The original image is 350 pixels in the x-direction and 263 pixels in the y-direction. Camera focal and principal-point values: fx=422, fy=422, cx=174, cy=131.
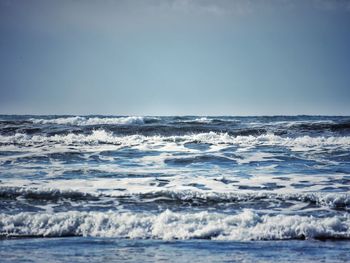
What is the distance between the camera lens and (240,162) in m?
12.3

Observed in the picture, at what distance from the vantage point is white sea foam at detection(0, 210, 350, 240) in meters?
5.71

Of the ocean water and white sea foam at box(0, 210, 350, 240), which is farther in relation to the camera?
white sea foam at box(0, 210, 350, 240)

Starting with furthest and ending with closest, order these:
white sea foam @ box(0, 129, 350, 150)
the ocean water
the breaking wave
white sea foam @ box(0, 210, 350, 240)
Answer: white sea foam @ box(0, 129, 350, 150) → the breaking wave → white sea foam @ box(0, 210, 350, 240) → the ocean water

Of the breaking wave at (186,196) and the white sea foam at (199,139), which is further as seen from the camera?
the white sea foam at (199,139)

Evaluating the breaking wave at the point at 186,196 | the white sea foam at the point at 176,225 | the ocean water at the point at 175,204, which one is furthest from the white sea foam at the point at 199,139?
the white sea foam at the point at 176,225

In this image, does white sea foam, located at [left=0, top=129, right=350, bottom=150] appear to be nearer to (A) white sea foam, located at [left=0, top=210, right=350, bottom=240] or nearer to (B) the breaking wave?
(B) the breaking wave

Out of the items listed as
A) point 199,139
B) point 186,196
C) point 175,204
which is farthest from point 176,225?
point 199,139

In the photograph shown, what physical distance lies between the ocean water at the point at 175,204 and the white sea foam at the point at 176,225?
15 mm

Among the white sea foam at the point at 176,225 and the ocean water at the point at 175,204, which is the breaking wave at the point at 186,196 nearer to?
the ocean water at the point at 175,204

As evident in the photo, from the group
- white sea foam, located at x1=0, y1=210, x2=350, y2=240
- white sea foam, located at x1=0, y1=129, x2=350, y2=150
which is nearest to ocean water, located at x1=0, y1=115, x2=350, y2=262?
white sea foam, located at x1=0, y1=210, x2=350, y2=240

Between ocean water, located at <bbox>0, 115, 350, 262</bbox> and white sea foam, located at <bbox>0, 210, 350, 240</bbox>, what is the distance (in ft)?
0.05

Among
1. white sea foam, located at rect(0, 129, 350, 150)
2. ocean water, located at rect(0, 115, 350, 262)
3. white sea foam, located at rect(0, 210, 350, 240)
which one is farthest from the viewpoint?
white sea foam, located at rect(0, 129, 350, 150)

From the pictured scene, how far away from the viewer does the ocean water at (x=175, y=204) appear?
5.04 metres

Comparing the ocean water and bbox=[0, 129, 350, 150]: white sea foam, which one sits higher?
bbox=[0, 129, 350, 150]: white sea foam
